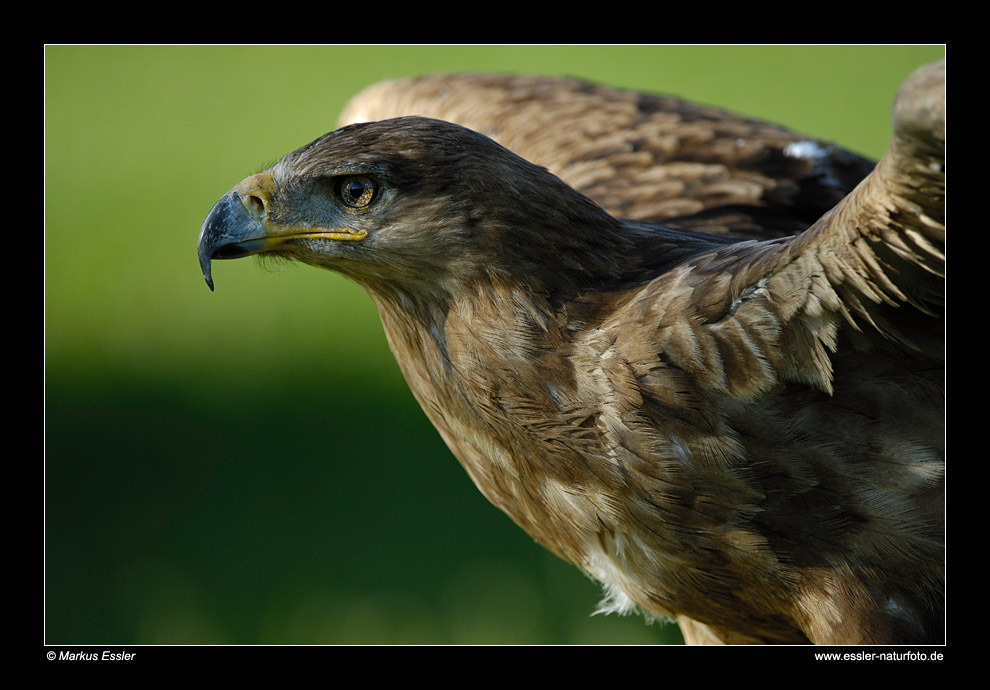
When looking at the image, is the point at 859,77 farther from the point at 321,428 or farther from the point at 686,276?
the point at 686,276

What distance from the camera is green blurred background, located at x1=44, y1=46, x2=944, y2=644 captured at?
199 inches

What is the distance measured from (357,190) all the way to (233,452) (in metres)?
3.81

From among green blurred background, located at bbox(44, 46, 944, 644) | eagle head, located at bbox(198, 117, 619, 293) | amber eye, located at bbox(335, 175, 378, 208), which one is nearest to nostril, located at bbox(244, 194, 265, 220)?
eagle head, located at bbox(198, 117, 619, 293)

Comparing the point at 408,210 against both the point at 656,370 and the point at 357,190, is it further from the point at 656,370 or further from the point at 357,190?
the point at 656,370

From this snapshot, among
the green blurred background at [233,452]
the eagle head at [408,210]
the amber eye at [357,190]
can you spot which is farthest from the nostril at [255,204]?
the green blurred background at [233,452]

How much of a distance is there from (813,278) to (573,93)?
8.78 ft

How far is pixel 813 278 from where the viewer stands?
2.29 metres

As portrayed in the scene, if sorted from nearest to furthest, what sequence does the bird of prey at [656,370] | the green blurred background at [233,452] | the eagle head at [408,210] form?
the bird of prey at [656,370], the eagle head at [408,210], the green blurred background at [233,452]

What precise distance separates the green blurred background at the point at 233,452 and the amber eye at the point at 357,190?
2640 mm

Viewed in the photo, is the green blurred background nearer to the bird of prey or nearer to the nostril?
the bird of prey

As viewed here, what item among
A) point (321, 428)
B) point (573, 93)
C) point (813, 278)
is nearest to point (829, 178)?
point (573, 93)

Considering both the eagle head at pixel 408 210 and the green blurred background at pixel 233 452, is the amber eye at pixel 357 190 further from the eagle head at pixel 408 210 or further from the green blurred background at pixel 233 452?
the green blurred background at pixel 233 452

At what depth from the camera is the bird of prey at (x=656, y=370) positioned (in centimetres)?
246

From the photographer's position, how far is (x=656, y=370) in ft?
8.29
